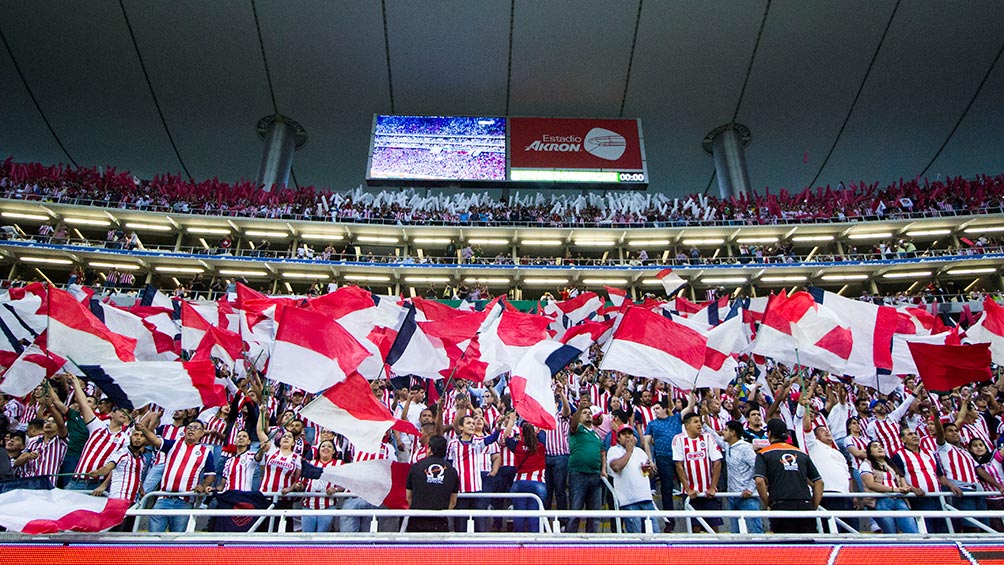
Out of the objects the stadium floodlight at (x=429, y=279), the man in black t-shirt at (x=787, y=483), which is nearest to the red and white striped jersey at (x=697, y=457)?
the man in black t-shirt at (x=787, y=483)

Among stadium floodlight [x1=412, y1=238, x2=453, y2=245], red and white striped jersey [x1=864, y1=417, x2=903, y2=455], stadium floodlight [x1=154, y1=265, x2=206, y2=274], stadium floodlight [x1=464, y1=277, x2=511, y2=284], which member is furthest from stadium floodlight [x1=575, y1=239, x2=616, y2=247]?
red and white striped jersey [x1=864, y1=417, x2=903, y2=455]

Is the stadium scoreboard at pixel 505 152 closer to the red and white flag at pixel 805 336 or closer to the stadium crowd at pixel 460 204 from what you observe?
the stadium crowd at pixel 460 204

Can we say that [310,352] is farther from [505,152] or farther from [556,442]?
[505,152]

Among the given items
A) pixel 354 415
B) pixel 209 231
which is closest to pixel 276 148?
pixel 209 231

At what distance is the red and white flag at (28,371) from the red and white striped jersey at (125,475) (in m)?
2.43

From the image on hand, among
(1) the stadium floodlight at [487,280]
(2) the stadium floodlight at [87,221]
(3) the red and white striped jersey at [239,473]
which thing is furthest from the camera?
(1) the stadium floodlight at [487,280]

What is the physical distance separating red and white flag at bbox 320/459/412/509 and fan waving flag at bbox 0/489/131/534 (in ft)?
5.86

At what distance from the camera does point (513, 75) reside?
36688 mm

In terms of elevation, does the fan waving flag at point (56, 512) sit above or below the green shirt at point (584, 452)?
below

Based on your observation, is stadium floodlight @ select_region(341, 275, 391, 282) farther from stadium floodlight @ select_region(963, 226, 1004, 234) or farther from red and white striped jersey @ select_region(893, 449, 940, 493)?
stadium floodlight @ select_region(963, 226, 1004, 234)

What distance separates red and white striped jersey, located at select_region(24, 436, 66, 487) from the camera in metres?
7.04

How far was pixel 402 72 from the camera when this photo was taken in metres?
36.3

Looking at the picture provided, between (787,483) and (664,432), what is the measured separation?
1.86 meters

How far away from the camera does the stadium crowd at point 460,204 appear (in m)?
33.1
